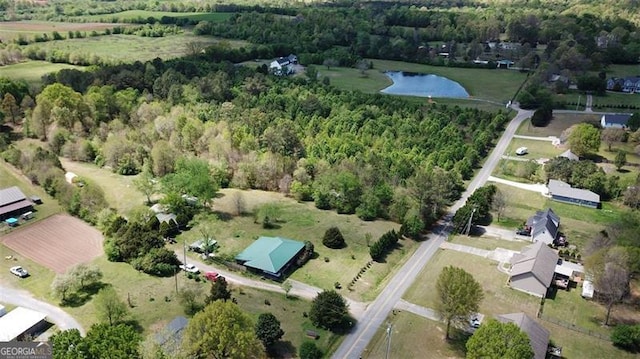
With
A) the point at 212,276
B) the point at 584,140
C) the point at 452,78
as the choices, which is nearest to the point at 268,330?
the point at 212,276

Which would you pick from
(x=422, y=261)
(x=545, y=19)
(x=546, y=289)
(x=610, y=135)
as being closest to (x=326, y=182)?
(x=422, y=261)

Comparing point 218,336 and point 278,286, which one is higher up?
point 218,336

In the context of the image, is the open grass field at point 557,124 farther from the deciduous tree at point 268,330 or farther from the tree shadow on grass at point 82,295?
the tree shadow on grass at point 82,295

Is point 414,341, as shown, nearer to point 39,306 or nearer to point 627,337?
point 627,337

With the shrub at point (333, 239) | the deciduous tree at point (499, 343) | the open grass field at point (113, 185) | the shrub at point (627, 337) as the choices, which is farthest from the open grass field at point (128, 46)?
the shrub at point (627, 337)

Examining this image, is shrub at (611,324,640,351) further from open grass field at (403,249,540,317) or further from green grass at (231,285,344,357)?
green grass at (231,285,344,357)

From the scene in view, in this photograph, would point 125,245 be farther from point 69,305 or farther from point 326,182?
point 326,182

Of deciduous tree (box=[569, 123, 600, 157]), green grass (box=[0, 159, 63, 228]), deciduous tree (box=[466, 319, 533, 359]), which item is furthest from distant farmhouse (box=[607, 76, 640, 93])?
green grass (box=[0, 159, 63, 228])
